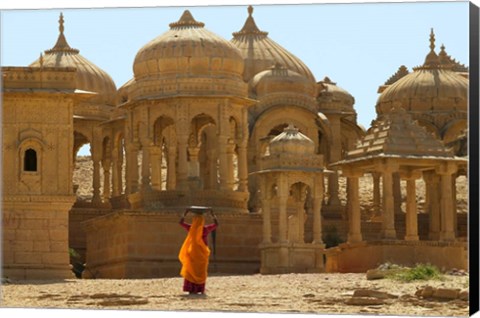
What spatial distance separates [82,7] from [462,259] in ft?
45.1

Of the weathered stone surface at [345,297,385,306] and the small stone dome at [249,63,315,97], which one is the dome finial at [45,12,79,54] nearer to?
the small stone dome at [249,63,315,97]

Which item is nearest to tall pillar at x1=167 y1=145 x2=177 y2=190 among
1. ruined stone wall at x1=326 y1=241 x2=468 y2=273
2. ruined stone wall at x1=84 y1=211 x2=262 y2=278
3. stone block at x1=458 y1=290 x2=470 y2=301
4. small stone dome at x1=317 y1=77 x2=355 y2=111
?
ruined stone wall at x1=84 y1=211 x2=262 y2=278

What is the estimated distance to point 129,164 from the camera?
49.7m

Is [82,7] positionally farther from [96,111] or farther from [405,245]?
[96,111]

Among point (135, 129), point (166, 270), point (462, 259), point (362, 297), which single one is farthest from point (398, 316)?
point (135, 129)

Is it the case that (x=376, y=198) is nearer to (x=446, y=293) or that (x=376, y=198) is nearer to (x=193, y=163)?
(x=193, y=163)

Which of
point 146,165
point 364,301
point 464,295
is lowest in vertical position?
point 364,301

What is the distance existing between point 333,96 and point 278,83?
332 cm

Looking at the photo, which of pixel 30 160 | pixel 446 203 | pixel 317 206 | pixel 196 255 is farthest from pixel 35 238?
pixel 446 203

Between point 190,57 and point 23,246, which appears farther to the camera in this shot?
point 190,57

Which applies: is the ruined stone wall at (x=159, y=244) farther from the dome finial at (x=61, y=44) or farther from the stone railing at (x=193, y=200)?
the dome finial at (x=61, y=44)

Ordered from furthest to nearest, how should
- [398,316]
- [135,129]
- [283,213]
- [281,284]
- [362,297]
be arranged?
[135,129] < [283,213] < [281,284] < [362,297] < [398,316]

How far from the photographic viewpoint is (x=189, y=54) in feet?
157

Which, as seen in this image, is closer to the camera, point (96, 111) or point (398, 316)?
point (398, 316)
